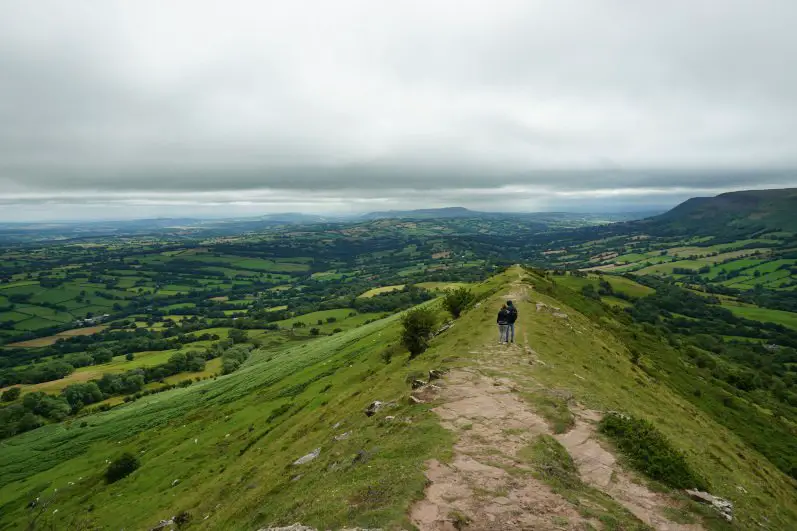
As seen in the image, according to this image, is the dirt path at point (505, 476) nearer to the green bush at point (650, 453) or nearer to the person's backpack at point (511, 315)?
the green bush at point (650, 453)

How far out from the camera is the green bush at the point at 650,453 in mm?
17281

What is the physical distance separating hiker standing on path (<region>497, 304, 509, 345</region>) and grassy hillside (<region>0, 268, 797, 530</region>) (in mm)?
1050

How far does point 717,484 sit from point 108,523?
55996 mm

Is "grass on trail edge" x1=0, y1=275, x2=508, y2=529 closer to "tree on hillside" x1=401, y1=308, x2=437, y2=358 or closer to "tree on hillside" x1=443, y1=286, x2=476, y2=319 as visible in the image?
"tree on hillside" x1=401, y1=308, x2=437, y2=358

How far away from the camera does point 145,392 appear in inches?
4604

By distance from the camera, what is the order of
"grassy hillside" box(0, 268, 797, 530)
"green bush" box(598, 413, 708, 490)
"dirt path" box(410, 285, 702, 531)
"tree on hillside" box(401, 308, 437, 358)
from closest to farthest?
"dirt path" box(410, 285, 702, 531), "green bush" box(598, 413, 708, 490), "grassy hillside" box(0, 268, 797, 530), "tree on hillside" box(401, 308, 437, 358)

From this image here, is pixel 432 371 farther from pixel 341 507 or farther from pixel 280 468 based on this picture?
pixel 341 507

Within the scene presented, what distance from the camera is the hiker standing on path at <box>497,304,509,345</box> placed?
34.0 meters

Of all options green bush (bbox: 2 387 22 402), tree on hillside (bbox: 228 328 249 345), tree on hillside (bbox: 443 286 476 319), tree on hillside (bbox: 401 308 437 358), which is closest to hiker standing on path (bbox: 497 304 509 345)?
tree on hillside (bbox: 401 308 437 358)

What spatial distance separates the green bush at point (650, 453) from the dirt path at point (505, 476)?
3.17ft

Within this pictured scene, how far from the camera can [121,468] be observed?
5631 centimetres

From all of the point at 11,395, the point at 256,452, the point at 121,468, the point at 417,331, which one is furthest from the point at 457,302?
the point at 11,395

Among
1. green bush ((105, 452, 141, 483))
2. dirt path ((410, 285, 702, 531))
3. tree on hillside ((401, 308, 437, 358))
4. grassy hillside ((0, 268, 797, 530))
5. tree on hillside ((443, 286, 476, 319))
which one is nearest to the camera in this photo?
dirt path ((410, 285, 702, 531))

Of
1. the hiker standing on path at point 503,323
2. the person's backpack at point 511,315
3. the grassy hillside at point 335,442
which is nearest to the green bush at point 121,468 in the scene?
the grassy hillside at point 335,442
